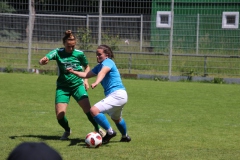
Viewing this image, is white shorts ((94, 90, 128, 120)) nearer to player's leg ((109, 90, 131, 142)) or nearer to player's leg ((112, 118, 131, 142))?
player's leg ((109, 90, 131, 142))

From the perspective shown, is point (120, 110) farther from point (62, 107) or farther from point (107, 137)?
point (62, 107)

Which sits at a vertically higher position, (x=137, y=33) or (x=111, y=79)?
(x=137, y=33)

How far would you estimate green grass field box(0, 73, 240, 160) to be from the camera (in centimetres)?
701

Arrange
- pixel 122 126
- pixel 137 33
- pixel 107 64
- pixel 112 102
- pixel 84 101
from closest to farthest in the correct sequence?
pixel 112 102 < pixel 107 64 < pixel 122 126 < pixel 84 101 < pixel 137 33

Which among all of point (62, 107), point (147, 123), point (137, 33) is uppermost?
point (137, 33)

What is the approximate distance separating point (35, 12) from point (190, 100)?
32.9 feet

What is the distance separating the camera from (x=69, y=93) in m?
8.18

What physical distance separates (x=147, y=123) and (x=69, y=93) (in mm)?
2176

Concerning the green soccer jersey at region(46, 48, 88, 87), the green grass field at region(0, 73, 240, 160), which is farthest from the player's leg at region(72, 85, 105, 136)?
the green grass field at region(0, 73, 240, 160)

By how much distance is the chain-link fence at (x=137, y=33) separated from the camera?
20.0 meters

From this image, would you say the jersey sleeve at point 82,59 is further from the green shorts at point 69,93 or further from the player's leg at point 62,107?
the player's leg at point 62,107

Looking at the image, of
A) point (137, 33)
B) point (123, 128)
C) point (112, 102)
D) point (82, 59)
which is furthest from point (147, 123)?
point (137, 33)

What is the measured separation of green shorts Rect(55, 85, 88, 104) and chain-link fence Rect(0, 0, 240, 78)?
1207 centimetres

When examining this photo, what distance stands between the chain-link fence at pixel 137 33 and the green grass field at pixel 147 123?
3.51 meters
